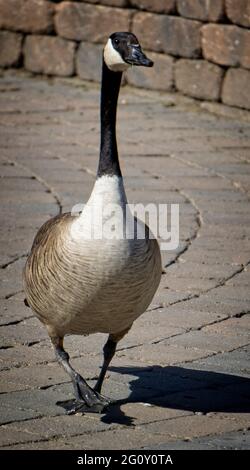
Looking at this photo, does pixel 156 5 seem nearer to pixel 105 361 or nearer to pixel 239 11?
pixel 239 11

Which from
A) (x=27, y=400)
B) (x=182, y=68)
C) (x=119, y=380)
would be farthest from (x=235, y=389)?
(x=182, y=68)

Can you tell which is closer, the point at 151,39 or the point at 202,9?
the point at 202,9

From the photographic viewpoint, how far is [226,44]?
35.0 ft

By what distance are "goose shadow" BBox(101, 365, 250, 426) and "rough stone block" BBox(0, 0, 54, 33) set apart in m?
7.88

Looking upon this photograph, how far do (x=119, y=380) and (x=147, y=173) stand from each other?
383 cm

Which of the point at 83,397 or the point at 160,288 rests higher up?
the point at 83,397

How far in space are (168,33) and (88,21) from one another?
118 centimetres

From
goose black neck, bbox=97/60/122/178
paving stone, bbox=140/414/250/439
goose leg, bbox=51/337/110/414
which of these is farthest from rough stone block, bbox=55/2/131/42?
paving stone, bbox=140/414/250/439

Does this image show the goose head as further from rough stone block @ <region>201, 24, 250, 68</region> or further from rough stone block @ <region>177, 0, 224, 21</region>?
rough stone block @ <region>177, 0, 224, 21</region>

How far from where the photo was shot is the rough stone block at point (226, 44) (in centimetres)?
1042

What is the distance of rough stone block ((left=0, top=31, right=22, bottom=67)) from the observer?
12.7m

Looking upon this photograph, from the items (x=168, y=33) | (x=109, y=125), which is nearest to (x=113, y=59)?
(x=109, y=125)

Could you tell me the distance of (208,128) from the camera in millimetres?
10305

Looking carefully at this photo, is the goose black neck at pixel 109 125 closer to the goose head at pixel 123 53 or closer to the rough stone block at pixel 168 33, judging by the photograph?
the goose head at pixel 123 53
